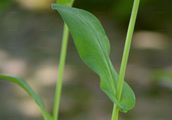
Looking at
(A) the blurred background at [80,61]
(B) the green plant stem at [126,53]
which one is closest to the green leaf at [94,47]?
(B) the green plant stem at [126,53]

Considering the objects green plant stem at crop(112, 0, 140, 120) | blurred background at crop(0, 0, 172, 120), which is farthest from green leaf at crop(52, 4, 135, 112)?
blurred background at crop(0, 0, 172, 120)

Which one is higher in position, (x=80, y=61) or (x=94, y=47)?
(x=94, y=47)

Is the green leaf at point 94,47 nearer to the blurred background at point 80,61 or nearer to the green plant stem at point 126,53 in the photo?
the green plant stem at point 126,53

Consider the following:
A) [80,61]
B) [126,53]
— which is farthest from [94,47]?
[80,61]

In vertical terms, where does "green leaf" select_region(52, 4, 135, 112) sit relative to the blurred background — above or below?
above

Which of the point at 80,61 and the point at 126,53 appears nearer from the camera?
the point at 126,53

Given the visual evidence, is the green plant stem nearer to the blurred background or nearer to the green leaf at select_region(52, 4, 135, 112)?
the green leaf at select_region(52, 4, 135, 112)

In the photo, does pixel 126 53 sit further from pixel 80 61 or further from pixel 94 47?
pixel 80 61
